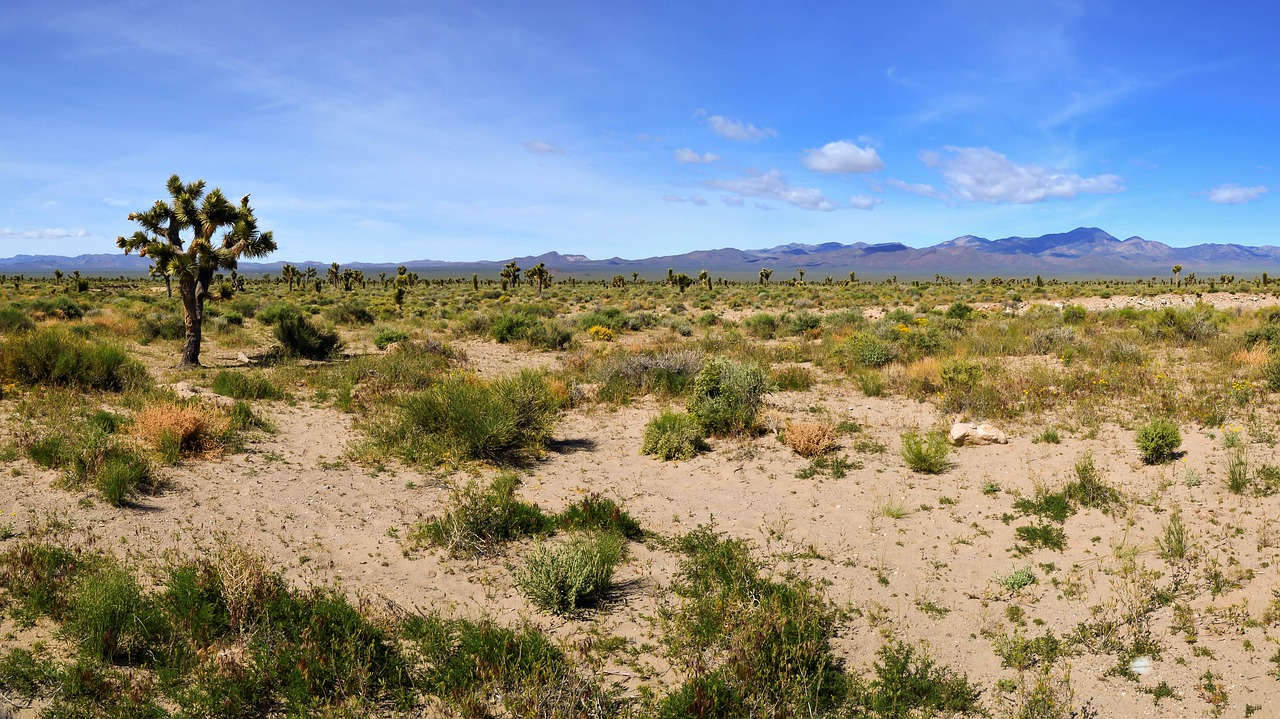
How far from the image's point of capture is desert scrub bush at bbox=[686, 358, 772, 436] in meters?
11.7

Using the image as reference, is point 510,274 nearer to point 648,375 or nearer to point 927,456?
point 648,375

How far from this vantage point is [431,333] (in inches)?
1041

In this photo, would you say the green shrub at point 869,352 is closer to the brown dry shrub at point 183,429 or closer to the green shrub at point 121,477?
the brown dry shrub at point 183,429

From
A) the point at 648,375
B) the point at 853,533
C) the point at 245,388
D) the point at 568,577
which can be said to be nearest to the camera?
the point at 568,577

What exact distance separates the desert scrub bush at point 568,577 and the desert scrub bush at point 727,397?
214 inches

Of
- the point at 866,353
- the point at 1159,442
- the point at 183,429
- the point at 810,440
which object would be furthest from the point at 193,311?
A: the point at 1159,442

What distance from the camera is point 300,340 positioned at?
19656mm

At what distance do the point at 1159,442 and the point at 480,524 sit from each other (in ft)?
30.2

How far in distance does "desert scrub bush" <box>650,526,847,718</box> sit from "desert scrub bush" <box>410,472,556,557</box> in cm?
213

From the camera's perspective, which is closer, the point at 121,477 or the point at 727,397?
the point at 121,477

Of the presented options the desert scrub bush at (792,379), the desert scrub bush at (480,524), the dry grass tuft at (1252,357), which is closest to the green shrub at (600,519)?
the desert scrub bush at (480,524)

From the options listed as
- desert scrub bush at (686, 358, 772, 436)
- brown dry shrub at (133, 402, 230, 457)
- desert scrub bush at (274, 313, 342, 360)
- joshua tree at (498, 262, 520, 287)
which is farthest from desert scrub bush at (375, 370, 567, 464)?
joshua tree at (498, 262, 520, 287)

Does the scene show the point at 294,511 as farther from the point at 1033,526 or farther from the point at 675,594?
the point at 1033,526

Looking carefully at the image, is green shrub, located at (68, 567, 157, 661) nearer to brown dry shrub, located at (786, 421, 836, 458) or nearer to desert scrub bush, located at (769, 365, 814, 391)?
brown dry shrub, located at (786, 421, 836, 458)
